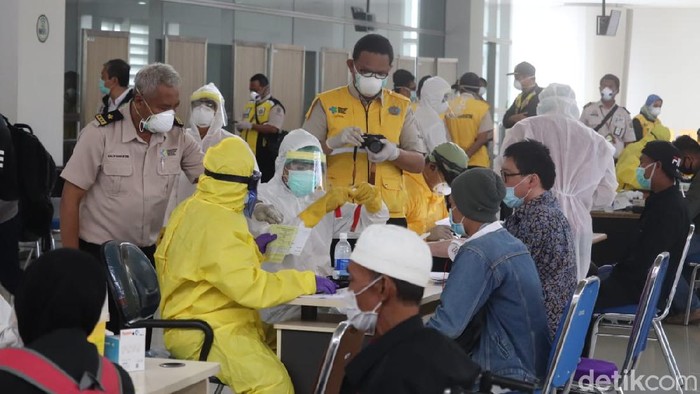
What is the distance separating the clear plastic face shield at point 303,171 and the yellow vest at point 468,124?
5.43 meters

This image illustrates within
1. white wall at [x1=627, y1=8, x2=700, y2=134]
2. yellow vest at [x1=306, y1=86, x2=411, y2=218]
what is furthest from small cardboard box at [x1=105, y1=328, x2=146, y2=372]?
white wall at [x1=627, y1=8, x2=700, y2=134]

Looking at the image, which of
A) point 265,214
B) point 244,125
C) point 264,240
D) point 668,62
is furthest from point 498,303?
point 668,62

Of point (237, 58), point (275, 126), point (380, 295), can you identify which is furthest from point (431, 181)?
point (237, 58)

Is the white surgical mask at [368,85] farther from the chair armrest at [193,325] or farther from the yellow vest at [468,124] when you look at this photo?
the yellow vest at [468,124]

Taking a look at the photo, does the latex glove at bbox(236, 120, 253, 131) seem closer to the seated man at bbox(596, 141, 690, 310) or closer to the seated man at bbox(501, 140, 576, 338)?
the seated man at bbox(596, 141, 690, 310)

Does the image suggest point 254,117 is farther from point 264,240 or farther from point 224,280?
point 224,280

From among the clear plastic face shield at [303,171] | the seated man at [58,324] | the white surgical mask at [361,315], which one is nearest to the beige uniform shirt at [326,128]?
the clear plastic face shield at [303,171]

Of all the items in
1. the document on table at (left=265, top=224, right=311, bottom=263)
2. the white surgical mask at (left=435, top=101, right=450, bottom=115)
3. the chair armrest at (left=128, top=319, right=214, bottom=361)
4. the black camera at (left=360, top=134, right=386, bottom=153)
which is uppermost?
the white surgical mask at (left=435, top=101, right=450, bottom=115)

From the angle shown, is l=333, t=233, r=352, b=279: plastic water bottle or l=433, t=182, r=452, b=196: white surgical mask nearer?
l=333, t=233, r=352, b=279: plastic water bottle

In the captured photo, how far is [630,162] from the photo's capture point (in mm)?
10477

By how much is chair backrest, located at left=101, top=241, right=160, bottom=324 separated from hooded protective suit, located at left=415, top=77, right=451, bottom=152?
4.68m

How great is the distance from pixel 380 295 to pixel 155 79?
2.59 metres

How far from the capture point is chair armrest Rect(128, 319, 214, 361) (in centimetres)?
408

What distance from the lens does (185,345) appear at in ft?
13.5
